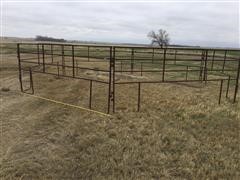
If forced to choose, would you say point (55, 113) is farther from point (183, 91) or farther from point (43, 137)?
point (183, 91)

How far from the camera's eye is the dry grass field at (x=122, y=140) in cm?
347

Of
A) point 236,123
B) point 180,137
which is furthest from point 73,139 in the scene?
point 236,123

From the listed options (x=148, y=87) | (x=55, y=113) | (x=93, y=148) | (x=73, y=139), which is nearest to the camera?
(x=93, y=148)

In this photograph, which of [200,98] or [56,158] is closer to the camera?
[56,158]

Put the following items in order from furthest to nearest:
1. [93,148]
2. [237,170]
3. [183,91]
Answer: [183,91] → [93,148] → [237,170]

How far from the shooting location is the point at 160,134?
15.3 feet

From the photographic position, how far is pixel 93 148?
4.11m

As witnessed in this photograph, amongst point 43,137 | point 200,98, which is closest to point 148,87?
point 200,98

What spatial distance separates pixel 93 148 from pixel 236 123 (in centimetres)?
322

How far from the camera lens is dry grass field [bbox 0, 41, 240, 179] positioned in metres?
3.47

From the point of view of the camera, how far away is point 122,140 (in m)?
4.39

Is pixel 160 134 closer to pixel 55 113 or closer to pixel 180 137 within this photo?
pixel 180 137

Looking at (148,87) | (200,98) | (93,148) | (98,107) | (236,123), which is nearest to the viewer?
(93,148)

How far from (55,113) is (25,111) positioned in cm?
81
